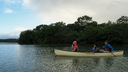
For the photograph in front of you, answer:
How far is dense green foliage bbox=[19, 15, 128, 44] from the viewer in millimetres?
61737

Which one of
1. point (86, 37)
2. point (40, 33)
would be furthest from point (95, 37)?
point (40, 33)

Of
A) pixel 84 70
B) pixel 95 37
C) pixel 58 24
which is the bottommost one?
pixel 84 70

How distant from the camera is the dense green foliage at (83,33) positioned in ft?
203

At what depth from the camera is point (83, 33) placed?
73.9 m

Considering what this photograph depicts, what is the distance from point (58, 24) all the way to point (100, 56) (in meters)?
73.0

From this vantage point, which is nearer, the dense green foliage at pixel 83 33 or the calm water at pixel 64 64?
the calm water at pixel 64 64

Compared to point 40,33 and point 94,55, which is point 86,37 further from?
point 94,55

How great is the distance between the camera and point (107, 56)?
18922mm

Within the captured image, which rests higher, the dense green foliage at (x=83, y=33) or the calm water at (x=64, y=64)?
the dense green foliage at (x=83, y=33)

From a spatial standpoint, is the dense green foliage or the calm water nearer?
the calm water

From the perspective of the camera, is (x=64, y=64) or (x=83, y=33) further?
(x=83, y=33)

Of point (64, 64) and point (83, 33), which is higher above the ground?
point (83, 33)

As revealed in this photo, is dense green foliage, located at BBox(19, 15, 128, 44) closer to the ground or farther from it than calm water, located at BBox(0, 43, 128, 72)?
farther from it

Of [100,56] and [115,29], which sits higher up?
[115,29]
